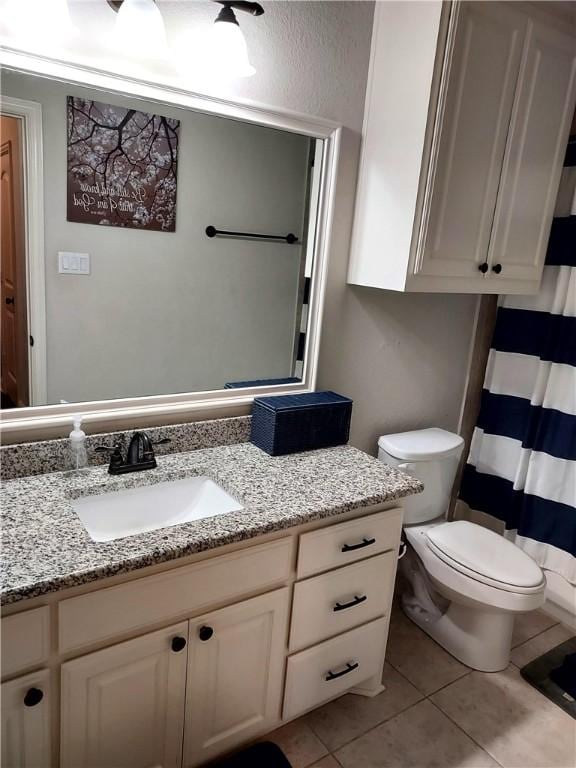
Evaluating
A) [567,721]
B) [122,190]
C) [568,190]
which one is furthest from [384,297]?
[567,721]

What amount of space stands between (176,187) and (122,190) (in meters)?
0.17

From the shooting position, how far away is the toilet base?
6.70 ft

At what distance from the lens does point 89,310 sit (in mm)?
1572

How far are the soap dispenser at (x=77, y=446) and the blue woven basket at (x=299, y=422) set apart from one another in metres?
0.55

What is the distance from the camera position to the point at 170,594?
50.1 inches

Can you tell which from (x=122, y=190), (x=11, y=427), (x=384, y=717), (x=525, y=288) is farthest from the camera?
(x=525, y=288)

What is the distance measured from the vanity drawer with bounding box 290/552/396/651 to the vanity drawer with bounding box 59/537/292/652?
0.47ft

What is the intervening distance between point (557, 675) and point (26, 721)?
6.03ft

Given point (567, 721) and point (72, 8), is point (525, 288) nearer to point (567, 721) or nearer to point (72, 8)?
point (567, 721)

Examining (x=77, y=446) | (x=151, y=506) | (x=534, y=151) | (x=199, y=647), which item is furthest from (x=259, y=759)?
(x=534, y=151)

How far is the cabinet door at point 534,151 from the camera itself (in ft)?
5.95

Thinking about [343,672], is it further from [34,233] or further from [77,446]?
[34,233]

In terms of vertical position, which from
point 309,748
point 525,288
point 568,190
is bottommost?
point 309,748

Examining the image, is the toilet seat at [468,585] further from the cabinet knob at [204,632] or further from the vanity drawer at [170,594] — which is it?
the cabinet knob at [204,632]
